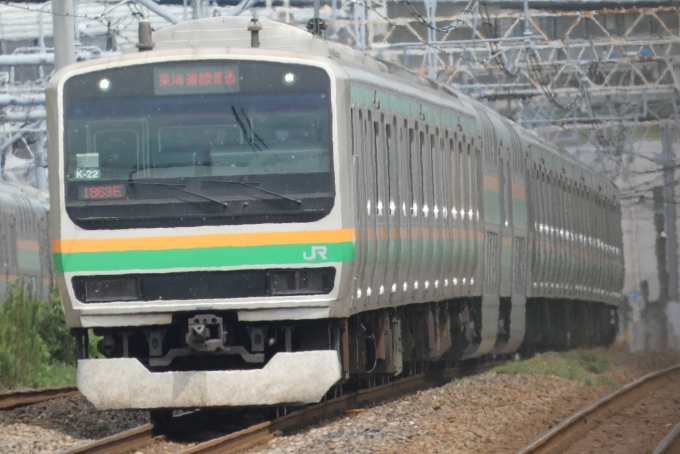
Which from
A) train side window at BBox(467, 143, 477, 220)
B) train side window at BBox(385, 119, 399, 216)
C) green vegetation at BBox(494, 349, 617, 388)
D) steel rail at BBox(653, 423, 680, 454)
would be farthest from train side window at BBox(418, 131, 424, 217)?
green vegetation at BBox(494, 349, 617, 388)

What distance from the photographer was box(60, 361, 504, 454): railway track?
9500mm

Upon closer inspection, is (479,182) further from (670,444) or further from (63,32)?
(670,444)

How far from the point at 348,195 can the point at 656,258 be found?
39510 mm

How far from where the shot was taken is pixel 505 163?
1795cm

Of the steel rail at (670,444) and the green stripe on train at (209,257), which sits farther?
the green stripe on train at (209,257)

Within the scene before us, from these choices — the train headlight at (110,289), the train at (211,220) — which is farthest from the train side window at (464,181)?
the train headlight at (110,289)

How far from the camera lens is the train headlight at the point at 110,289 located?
34.1ft

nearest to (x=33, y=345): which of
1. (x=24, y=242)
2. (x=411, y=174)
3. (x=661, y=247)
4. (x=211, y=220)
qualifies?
(x=411, y=174)

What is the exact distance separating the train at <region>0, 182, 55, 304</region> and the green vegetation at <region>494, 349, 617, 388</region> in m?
8.70

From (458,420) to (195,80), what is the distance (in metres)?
3.45

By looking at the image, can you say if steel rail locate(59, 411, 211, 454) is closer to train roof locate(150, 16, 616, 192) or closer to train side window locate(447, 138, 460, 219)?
train roof locate(150, 16, 616, 192)

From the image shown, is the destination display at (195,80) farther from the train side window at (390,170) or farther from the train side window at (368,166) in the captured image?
the train side window at (390,170)

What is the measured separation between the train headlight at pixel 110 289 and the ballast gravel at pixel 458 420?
147cm

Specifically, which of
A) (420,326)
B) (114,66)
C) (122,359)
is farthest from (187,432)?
(420,326)
